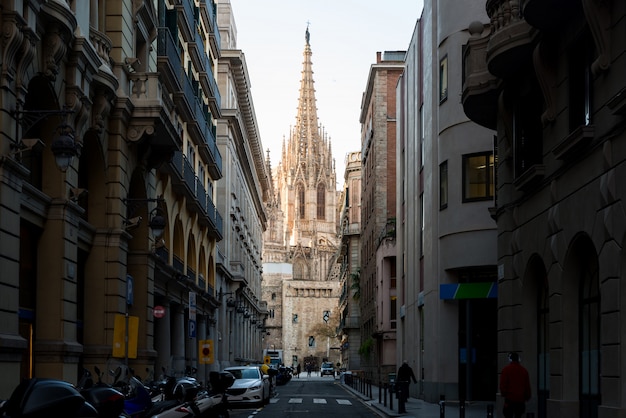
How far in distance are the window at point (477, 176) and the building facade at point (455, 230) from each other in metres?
0.03

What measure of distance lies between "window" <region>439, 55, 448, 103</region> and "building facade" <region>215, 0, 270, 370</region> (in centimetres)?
2231

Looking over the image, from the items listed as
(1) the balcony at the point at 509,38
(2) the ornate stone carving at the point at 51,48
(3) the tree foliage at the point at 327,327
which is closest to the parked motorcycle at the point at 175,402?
(2) the ornate stone carving at the point at 51,48

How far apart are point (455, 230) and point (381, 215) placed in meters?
34.5

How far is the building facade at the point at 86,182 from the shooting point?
17.3m

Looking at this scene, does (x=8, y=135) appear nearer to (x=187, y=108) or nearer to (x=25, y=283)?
(x=25, y=283)

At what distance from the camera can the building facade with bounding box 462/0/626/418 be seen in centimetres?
1559

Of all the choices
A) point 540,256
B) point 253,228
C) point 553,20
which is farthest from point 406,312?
point 253,228

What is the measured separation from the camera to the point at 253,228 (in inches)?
3612

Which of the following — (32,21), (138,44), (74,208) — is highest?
(138,44)

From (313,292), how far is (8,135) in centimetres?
16092

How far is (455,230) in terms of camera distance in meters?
32.7

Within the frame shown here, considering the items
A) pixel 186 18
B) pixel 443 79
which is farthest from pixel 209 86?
pixel 443 79

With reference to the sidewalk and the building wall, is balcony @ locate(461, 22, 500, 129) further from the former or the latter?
the sidewalk

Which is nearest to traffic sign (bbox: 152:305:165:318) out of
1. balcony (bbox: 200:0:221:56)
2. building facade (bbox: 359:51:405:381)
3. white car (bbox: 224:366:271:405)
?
white car (bbox: 224:366:271:405)
